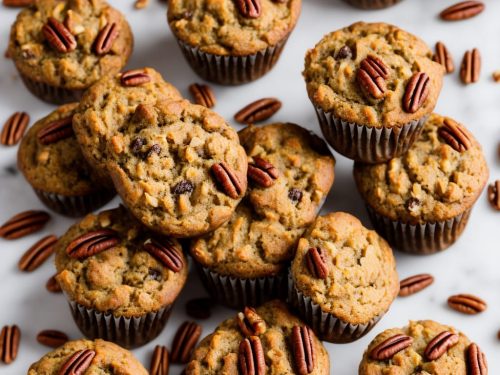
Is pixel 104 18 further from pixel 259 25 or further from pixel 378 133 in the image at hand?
pixel 378 133

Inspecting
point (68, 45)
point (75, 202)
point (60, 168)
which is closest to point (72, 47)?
point (68, 45)

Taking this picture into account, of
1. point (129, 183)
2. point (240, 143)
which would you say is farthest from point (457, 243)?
point (129, 183)

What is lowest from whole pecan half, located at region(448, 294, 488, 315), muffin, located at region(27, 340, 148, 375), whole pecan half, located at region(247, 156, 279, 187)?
whole pecan half, located at region(448, 294, 488, 315)

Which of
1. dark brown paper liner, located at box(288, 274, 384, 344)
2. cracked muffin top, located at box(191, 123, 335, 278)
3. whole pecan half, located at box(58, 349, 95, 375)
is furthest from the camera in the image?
cracked muffin top, located at box(191, 123, 335, 278)

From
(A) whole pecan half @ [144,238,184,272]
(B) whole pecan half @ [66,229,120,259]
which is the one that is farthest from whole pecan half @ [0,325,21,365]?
(A) whole pecan half @ [144,238,184,272]

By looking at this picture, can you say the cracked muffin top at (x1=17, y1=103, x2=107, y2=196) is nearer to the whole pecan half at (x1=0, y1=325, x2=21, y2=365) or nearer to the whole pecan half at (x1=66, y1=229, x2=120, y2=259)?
the whole pecan half at (x1=66, y1=229, x2=120, y2=259)

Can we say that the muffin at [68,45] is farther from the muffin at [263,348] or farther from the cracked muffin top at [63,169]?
the muffin at [263,348]

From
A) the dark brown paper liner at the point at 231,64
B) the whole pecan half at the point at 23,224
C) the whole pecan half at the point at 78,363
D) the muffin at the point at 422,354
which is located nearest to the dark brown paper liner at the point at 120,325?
the whole pecan half at the point at 78,363
